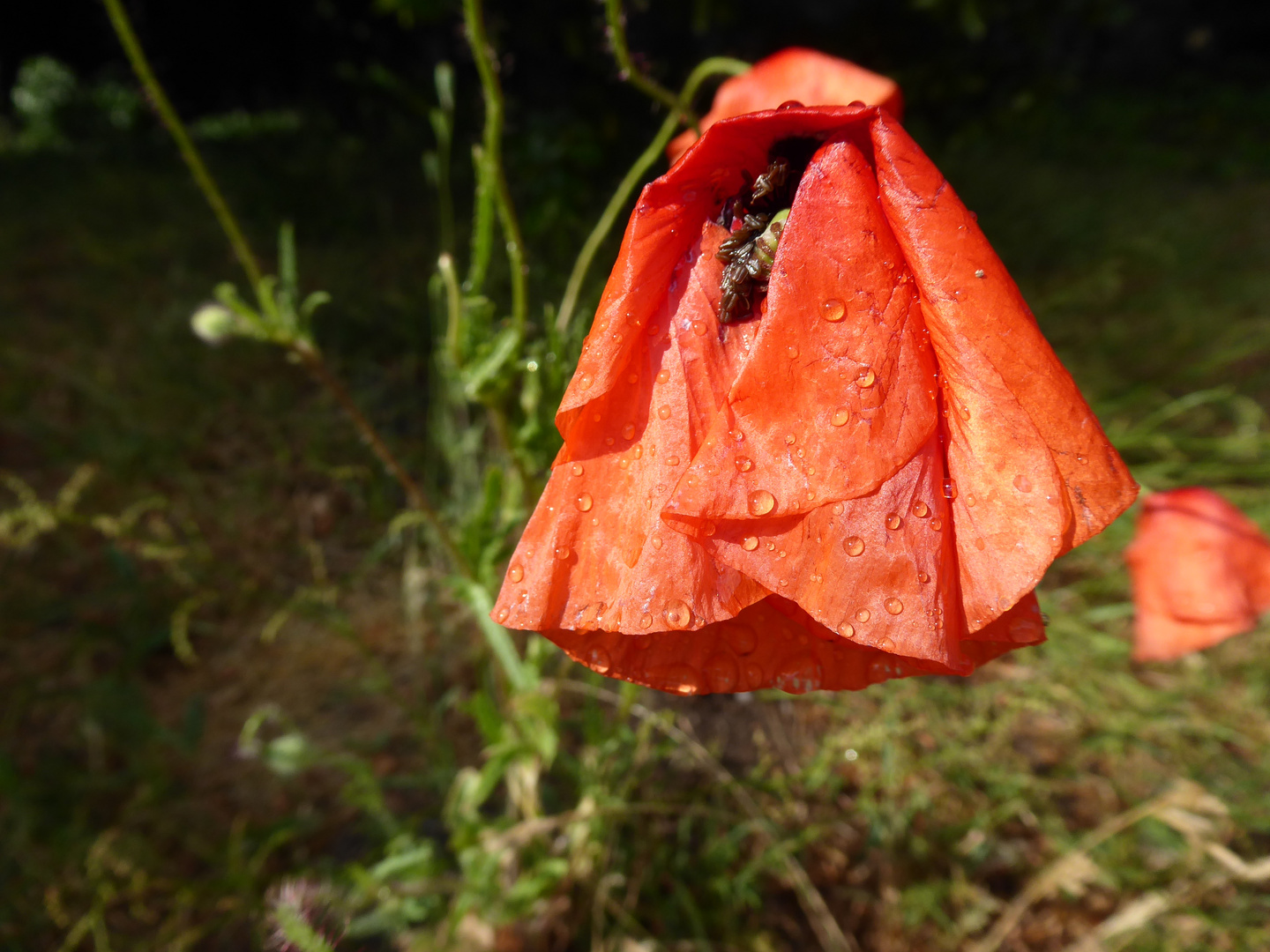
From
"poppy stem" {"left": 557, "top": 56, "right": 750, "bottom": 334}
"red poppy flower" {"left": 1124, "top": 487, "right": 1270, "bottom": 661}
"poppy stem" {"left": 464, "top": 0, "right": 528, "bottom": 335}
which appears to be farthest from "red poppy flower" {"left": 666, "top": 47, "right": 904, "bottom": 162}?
"red poppy flower" {"left": 1124, "top": 487, "right": 1270, "bottom": 661}

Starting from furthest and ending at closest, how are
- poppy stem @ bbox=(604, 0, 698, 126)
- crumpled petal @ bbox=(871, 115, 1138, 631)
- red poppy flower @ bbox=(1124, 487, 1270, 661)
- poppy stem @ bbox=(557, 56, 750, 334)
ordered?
red poppy flower @ bbox=(1124, 487, 1270, 661) → poppy stem @ bbox=(557, 56, 750, 334) → poppy stem @ bbox=(604, 0, 698, 126) → crumpled petal @ bbox=(871, 115, 1138, 631)

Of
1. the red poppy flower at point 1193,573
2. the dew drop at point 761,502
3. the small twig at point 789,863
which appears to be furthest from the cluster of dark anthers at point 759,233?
the red poppy flower at point 1193,573

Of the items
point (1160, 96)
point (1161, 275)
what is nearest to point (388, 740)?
point (1161, 275)

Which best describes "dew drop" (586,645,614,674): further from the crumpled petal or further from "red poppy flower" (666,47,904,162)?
"red poppy flower" (666,47,904,162)

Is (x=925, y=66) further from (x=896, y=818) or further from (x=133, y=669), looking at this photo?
(x=133, y=669)

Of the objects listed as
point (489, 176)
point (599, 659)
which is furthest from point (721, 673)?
point (489, 176)

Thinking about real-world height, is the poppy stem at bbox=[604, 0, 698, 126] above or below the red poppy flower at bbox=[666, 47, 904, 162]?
below
